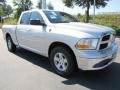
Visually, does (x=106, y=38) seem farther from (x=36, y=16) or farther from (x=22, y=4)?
(x=22, y=4)

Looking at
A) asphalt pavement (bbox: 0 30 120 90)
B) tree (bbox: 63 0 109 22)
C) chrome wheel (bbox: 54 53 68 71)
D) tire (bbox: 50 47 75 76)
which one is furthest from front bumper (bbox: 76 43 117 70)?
tree (bbox: 63 0 109 22)

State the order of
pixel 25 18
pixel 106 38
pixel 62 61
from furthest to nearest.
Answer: pixel 25 18, pixel 62 61, pixel 106 38

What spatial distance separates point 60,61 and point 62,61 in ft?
0.30

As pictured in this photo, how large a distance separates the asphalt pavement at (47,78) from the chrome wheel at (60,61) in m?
0.23

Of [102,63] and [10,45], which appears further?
[10,45]

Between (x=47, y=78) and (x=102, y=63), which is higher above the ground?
(x=102, y=63)

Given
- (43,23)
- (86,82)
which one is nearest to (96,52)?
(86,82)

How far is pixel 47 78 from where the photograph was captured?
18.4ft

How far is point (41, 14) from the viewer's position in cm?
661

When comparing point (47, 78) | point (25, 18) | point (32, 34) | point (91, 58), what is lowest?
point (47, 78)

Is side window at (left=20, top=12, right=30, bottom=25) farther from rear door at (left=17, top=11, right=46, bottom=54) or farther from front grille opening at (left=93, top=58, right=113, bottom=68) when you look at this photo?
front grille opening at (left=93, top=58, right=113, bottom=68)

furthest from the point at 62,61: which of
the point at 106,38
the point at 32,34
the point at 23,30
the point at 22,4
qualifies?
the point at 22,4

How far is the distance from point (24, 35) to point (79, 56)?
8.82 ft

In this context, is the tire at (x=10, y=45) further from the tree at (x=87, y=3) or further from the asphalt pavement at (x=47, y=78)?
the tree at (x=87, y=3)
